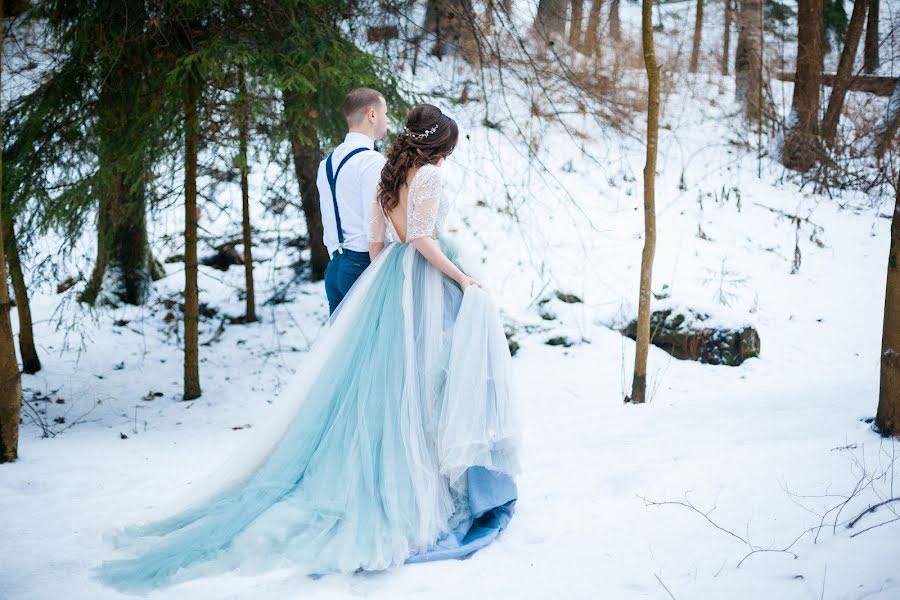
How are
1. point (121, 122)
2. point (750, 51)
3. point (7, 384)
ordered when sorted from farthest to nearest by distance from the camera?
point (750, 51), point (121, 122), point (7, 384)

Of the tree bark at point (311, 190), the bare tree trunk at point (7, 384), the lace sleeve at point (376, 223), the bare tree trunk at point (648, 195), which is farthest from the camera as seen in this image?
the tree bark at point (311, 190)

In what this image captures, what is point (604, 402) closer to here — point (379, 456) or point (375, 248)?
point (375, 248)

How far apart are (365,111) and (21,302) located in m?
4.04

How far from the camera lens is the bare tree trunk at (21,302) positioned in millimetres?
5254

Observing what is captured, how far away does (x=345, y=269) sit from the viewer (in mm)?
3732

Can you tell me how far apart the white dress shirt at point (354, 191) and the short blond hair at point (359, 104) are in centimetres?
8

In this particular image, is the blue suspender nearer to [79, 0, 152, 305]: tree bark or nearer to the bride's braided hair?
the bride's braided hair

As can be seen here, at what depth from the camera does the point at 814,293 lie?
718 cm

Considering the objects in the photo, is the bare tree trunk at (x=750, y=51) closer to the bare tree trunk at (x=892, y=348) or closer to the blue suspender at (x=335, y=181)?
the bare tree trunk at (x=892, y=348)

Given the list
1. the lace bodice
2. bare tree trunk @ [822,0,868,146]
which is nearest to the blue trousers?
the lace bodice

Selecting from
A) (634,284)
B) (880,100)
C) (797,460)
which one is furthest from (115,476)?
(880,100)

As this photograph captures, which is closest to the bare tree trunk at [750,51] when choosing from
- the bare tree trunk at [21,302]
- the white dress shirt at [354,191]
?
the white dress shirt at [354,191]

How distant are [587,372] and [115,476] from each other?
12.1 feet

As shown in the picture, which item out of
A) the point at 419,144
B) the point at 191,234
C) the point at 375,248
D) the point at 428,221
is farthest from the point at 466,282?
the point at 191,234
